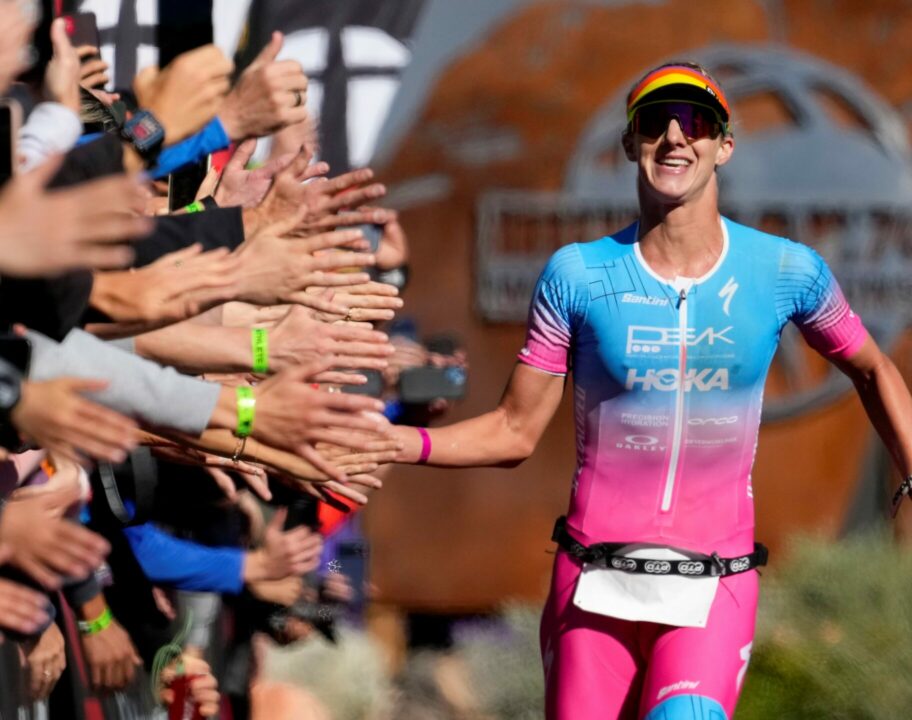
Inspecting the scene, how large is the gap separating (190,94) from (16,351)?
925mm

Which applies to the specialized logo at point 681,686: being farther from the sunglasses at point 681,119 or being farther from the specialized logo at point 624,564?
the sunglasses at point 681,119

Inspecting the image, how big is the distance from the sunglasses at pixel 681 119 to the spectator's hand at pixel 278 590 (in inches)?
72.9

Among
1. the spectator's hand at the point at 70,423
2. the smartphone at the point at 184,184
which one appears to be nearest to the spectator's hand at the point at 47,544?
the spectator's hand at the point at 70,423

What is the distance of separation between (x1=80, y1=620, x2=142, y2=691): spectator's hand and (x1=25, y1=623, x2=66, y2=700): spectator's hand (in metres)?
0.13

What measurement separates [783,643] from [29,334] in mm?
4785

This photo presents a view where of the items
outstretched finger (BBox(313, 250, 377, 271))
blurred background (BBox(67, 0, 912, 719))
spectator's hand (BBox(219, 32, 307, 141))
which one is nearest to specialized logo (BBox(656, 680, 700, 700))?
outstretched finger (BBox(313, 250, 377, 271))

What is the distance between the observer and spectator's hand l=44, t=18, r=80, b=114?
3594 millimetres

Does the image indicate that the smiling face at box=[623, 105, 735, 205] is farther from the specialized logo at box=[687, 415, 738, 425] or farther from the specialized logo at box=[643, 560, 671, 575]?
the specialized logo at box=[643, 560, 671, 575]

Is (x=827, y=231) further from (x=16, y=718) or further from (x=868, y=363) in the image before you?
(x=16, y=718)

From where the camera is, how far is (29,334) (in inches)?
132

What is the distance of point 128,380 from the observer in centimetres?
333

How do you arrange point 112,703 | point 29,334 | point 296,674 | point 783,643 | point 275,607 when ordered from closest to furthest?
point 29,334
point 112,703
point 275,607
point 783,643
point 296,674

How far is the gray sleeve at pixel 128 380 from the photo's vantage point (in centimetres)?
329

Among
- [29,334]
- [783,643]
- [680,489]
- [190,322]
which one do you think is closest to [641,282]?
[680,489]
